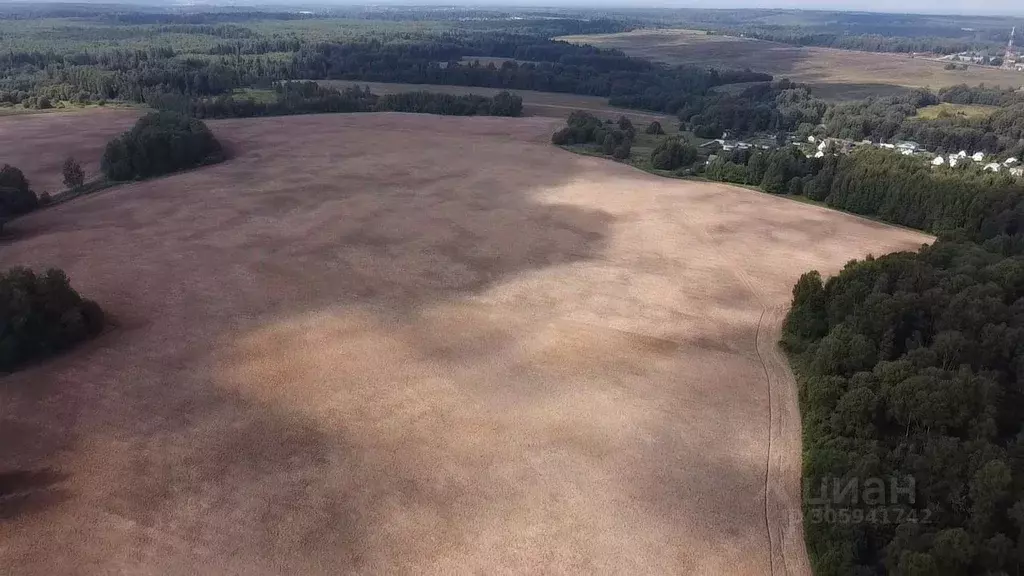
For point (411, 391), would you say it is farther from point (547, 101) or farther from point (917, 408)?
point (547, 101)

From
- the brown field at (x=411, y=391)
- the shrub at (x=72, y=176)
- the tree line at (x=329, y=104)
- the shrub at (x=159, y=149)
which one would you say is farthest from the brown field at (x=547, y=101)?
the shrub at (x=72, y=176)

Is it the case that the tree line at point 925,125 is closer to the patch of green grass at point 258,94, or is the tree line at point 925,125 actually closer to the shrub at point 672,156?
the shrub at point 672,156

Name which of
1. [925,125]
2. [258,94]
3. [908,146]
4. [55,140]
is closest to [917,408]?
[908,146]

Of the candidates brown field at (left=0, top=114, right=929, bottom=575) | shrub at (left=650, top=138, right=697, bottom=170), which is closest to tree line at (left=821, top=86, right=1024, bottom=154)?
shrub at (left=650, top=138, right=697, bottom=170)

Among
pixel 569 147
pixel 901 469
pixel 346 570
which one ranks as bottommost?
pixel 346 570

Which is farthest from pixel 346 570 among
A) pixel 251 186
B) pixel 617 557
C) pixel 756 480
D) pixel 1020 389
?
pixel 251 186

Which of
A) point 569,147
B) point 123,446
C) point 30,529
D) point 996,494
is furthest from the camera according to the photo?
point 569,147

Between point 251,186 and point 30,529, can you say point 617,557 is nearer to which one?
point 30,529
